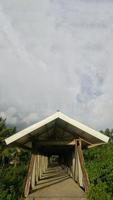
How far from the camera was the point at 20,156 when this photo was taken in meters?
34.7

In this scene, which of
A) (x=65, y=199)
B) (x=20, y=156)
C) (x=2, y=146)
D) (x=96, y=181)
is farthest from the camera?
(x=20, y=156)

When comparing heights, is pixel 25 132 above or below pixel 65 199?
above

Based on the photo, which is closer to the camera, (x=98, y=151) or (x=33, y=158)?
(x=33, y=158)

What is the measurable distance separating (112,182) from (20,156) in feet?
88.6

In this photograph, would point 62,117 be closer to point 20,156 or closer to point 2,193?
point 2,193

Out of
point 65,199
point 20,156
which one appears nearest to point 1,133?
point 20,156

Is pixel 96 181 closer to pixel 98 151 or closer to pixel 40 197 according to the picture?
pixel 40 197

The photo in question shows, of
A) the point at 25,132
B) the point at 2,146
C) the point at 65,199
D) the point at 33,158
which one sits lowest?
the point at 65,199

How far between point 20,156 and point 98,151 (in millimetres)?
8876

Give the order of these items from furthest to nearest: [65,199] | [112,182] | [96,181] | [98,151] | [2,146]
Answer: [98,151] < [2,146] < [65,199] < [96,181] < [112,182]

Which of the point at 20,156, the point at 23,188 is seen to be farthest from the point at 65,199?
the point at 20,156

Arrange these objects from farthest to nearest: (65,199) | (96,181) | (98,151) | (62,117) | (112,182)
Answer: (98,151) → (62,117) → (65,199) → (96,181) → (112,182)

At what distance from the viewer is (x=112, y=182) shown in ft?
28.2

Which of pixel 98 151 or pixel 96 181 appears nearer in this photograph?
pixel 96 181
